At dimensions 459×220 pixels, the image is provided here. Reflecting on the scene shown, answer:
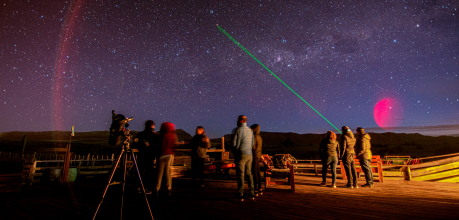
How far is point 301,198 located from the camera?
4.92 meters

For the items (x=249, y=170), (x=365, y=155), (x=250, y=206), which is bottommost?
(x=250, y=206)

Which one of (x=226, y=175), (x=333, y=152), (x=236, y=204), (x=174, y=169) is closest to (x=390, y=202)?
(x=333, y=152)

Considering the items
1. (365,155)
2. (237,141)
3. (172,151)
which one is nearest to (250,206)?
(237,141)

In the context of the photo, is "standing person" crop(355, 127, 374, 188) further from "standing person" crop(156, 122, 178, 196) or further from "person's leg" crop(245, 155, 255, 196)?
"standing person" crop(156, 122, 178, 196)

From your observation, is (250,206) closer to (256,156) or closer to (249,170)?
(249,170)

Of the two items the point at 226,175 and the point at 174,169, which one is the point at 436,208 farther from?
the point at 174,169

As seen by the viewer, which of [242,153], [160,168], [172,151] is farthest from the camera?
[172,151]

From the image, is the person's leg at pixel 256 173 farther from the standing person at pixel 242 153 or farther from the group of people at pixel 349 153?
the group of people at pixel 349 153

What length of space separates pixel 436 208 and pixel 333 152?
2794 mm

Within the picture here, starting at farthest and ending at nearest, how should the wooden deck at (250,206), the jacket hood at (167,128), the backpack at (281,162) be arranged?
the backpack at (281,162) < the jacket hood at (167,128) < the wooden deck at (250,206)

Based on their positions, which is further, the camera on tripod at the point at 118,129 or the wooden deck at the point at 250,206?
the wooden deck at the point at 250,206

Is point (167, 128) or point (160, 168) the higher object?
point (167, 128)

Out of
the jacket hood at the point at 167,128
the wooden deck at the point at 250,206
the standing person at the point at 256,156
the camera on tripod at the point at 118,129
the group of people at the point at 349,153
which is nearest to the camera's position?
the camera on tripod at the point at 118,129

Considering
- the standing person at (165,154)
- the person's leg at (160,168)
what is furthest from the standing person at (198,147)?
the person's leg at (160,168)
